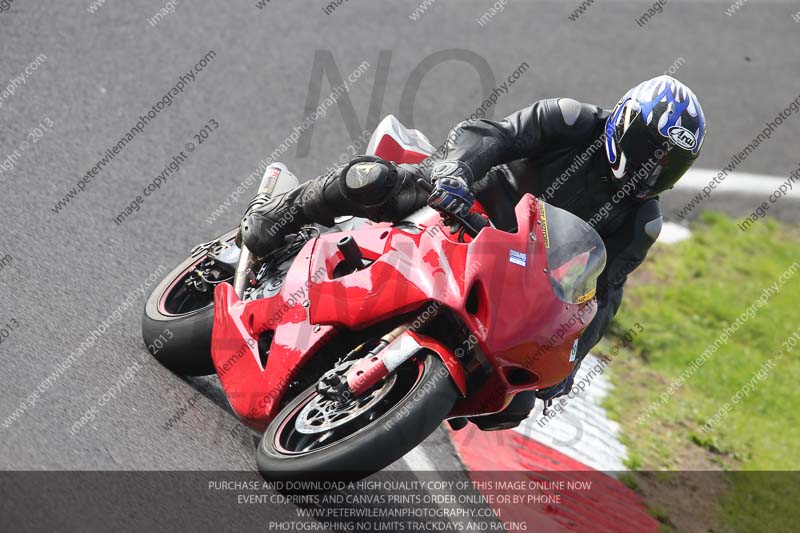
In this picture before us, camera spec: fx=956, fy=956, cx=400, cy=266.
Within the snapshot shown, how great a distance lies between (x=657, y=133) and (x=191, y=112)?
441 centimetres

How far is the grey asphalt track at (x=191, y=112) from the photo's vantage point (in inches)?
182

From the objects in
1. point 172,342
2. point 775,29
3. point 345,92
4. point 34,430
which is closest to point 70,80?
point 345,92

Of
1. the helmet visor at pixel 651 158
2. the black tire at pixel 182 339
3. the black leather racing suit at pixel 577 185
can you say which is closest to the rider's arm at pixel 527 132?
the black leather racing suit at pixel 577 185

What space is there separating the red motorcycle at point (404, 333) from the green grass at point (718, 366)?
3.02 meters

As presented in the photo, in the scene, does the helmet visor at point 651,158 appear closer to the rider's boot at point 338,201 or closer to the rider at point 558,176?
the rider at point 558,176

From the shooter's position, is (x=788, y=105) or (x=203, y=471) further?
(x=788, y=105)

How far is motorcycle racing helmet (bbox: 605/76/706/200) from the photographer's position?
14.9 ft

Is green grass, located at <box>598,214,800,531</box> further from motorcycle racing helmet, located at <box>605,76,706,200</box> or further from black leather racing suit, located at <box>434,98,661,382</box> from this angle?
motorcycle racing helmet, located at <box>605,76,706,200</box>

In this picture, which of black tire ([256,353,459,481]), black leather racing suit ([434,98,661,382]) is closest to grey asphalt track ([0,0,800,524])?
black tire ([256,353,459,481])

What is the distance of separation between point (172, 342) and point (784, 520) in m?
4.27

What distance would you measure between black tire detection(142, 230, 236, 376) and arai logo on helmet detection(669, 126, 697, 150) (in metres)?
2.51

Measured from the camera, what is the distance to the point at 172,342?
16.6 feet

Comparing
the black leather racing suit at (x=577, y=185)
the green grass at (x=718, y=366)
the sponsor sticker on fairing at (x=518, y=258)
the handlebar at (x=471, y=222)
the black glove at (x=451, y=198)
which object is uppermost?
the black glove at (x=451, y=198)

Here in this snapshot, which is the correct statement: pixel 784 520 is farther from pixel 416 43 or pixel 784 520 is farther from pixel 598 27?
pixel 598 27
